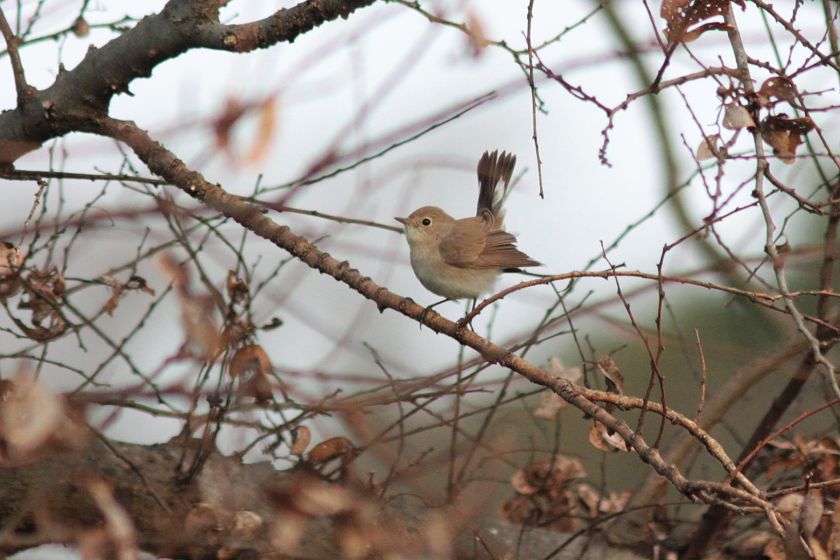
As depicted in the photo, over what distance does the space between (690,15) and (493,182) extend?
209cm

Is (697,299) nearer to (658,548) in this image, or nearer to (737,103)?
(658,548)

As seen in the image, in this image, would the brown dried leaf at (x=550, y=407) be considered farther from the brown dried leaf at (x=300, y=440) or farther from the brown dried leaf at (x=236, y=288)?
the brown dried leaf at (x=236, y=288)

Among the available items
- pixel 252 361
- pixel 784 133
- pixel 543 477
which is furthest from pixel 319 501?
pixel 543 477

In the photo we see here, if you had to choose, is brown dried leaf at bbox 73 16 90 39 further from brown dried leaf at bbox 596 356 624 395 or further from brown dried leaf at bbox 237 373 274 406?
brown dried leaf at bbox 596 356 624 395

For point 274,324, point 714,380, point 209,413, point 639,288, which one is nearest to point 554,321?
point 639,288

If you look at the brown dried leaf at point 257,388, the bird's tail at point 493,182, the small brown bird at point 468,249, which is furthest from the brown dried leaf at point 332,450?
the bird's tail at point 493,182

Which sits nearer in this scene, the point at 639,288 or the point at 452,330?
the point at 452,330

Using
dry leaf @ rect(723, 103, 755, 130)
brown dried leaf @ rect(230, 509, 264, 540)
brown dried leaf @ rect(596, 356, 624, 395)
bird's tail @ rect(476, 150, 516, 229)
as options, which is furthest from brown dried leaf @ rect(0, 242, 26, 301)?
bird's tail @ rect(476, 150, 516, 229)

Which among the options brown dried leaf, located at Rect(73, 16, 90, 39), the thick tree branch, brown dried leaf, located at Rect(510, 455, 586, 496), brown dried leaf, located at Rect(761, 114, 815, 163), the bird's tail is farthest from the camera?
the bird's tail

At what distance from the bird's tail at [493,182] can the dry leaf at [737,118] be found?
1.98 m

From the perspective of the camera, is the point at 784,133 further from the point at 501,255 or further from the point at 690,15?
the point at 501,255

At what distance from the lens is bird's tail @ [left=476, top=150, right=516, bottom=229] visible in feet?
14.0

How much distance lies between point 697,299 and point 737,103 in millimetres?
5025

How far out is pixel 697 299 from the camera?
23.4 feet
